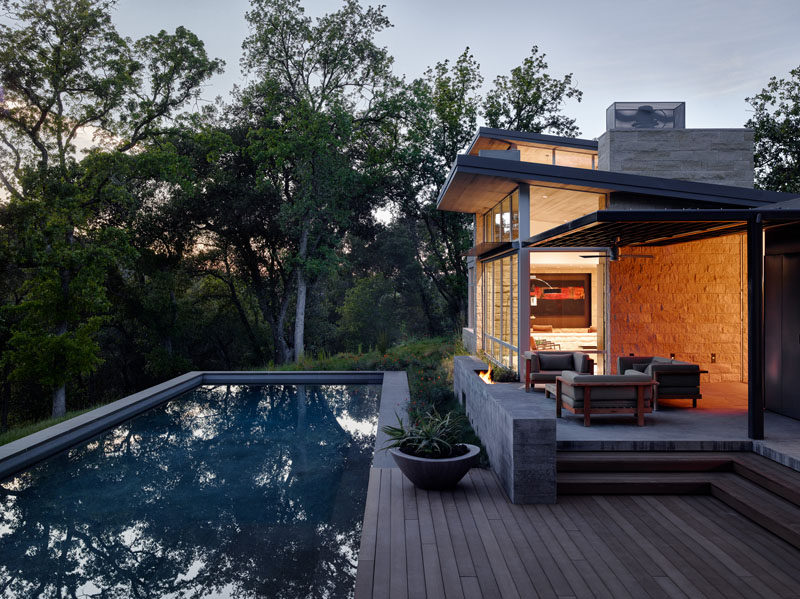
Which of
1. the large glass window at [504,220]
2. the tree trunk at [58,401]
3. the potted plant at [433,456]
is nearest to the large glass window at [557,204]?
the large glass window at [504,220]

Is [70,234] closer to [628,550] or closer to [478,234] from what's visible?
[478,234]

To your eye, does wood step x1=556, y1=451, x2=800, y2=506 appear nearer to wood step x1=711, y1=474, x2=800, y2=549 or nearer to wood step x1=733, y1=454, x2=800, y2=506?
wood step x1=733, y1=454, x2=800, y2=506

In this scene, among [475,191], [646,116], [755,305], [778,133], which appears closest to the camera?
[755,305]

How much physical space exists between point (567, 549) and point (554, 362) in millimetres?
4977

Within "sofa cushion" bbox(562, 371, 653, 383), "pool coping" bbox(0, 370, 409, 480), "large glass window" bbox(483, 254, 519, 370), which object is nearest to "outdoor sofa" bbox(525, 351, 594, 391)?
"large glass window" bbox(483, 254, 519, 370)

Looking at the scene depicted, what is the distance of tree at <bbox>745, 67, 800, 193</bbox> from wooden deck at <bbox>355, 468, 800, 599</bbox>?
22.0m

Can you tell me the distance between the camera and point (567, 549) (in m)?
3.97

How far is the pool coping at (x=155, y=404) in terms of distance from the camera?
7.78 metres

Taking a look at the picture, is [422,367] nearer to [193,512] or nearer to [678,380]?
[678,380]

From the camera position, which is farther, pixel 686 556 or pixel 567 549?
pixel 567 549

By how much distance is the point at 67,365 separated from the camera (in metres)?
15.8

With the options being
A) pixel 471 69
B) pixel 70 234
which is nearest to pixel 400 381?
pixel 70 234

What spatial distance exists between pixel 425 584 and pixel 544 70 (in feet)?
76.6

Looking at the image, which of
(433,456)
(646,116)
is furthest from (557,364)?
(646,116)
